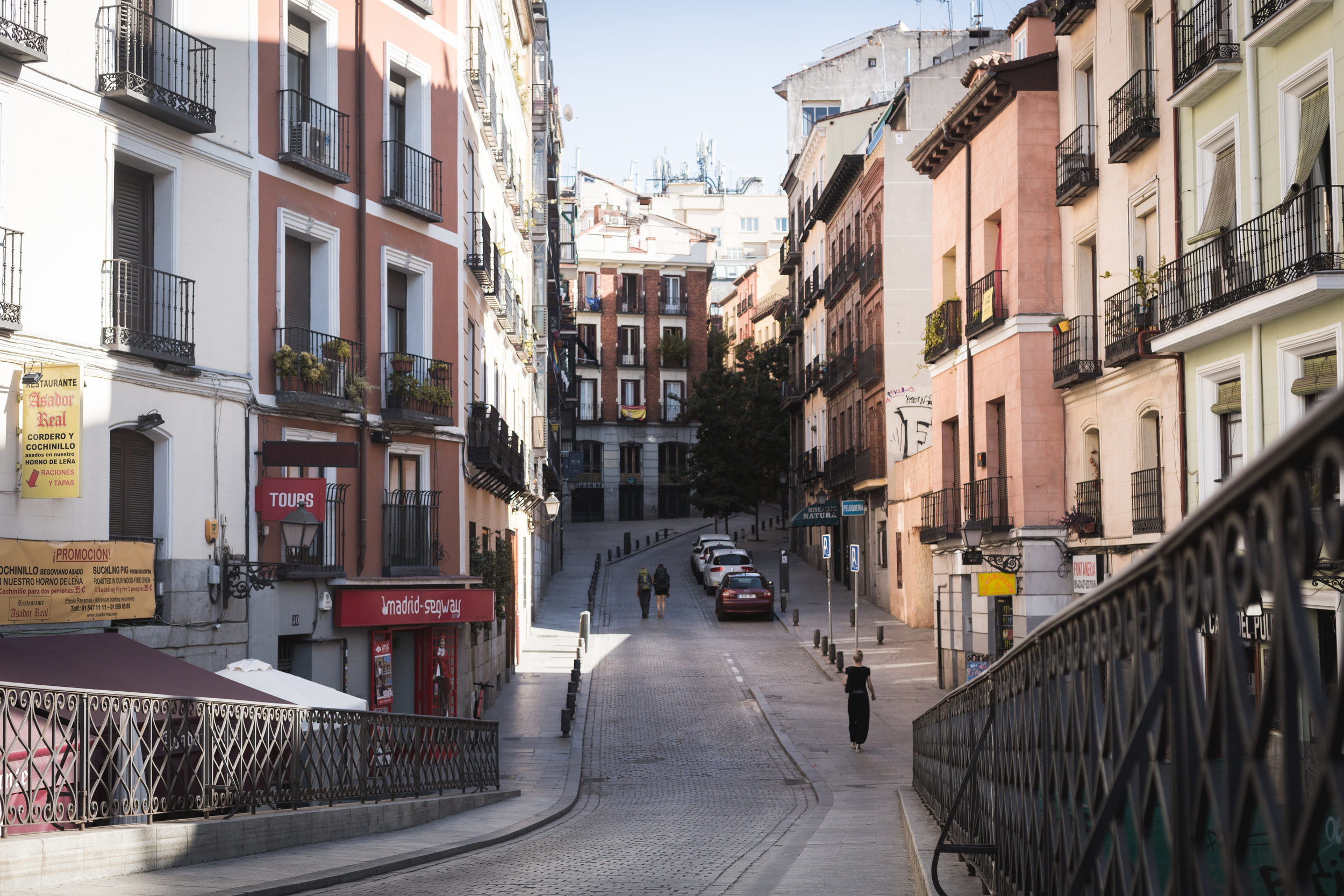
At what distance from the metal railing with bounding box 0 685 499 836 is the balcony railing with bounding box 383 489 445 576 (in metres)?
7.82

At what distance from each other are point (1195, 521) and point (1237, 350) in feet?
60.4

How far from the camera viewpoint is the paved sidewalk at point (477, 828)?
9625mm

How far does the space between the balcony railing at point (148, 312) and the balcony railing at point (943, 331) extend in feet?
61.3

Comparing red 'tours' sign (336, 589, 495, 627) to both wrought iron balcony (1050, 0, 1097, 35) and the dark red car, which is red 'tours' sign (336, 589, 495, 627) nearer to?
wrought iron balcony (1050, 0, 1097, 35)

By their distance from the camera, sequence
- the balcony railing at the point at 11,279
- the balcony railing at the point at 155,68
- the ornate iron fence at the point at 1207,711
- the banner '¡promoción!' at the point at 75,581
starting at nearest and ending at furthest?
the ornate iron fence at the point at 1207,711, the banner '¡promoción!' at the point at 75,581, the balcony railing at the point at 11,279, the balcony railing at the point at 155,68

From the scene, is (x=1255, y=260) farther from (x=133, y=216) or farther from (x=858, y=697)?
(x=133, y=216)

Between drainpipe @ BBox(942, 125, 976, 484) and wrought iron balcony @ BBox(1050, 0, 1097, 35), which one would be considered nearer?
wrought iron balcony @ BBox(1050, 0, 1097, 35)

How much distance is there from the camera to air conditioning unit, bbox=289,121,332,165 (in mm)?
21547

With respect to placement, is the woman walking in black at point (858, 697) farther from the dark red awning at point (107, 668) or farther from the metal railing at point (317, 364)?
the dark red awning at point (107, 668)

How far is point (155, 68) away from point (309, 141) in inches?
152

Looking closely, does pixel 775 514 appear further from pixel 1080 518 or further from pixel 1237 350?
pixel 1237 350

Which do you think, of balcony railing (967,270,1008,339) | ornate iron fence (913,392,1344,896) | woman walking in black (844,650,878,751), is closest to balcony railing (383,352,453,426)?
woman walking in black (844,650,878,751)

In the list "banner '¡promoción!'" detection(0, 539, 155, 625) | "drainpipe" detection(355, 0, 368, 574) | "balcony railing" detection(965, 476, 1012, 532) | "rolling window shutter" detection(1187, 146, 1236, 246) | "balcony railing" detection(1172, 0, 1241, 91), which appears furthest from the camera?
"balcony railing" detection(965, 476, 1012, 532)

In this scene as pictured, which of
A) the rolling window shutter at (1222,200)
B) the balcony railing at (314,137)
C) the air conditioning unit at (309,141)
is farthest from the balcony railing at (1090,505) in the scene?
the air conditioning unit at (309,141)
